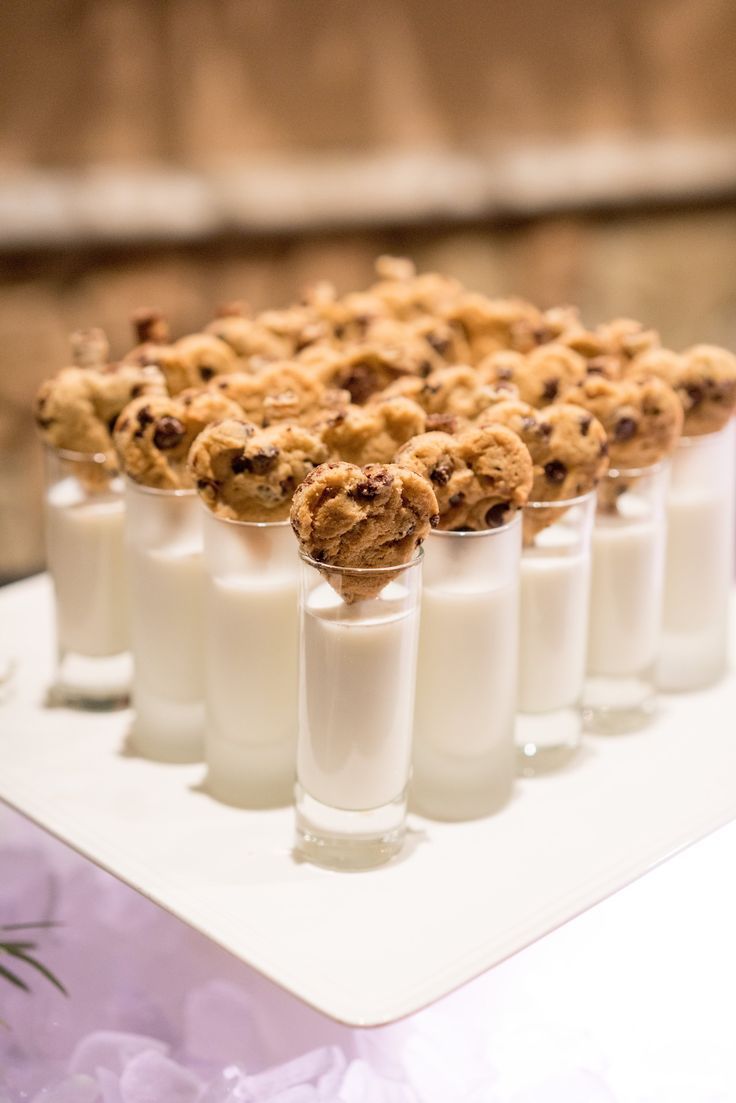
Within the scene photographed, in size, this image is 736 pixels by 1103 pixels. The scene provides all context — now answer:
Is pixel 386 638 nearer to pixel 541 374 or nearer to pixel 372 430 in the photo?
pixel 372 430

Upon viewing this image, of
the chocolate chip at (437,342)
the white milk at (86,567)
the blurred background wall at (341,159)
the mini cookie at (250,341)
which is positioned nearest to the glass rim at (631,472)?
the chocolate chip at (437,342)

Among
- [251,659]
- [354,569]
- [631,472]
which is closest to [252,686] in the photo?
[251,659]

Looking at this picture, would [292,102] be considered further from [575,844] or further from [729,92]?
[575,844]

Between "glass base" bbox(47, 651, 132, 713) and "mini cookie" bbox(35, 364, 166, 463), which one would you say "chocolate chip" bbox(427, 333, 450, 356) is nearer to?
"mini cookie" bbox(35, 364, 166, 463)

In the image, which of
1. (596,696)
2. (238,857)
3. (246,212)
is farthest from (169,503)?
(246,212)

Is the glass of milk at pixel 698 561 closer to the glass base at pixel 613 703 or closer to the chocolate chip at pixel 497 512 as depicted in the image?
the glass base at pixel 613 703
